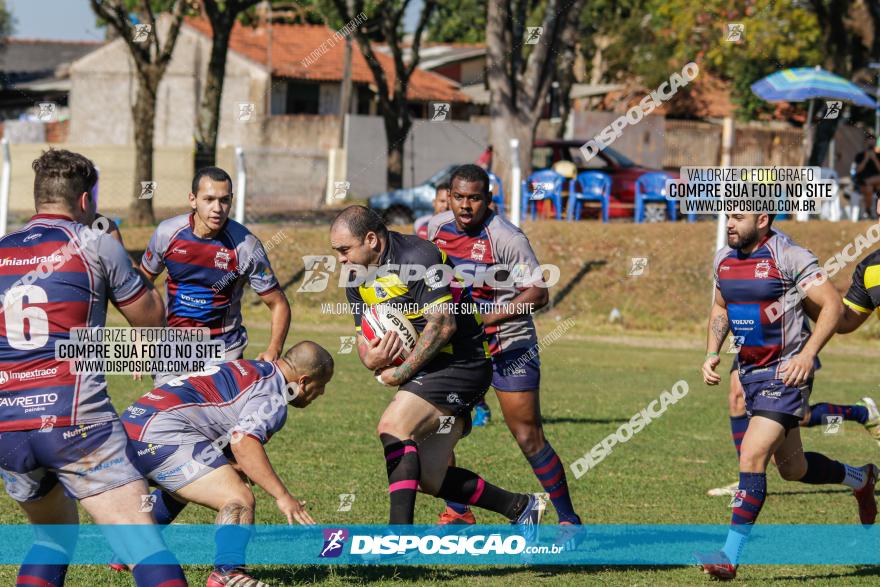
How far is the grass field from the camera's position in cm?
678

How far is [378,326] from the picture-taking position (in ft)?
21.9

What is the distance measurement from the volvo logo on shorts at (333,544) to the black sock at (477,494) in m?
0.63

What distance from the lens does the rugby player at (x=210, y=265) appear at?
25.1 ft

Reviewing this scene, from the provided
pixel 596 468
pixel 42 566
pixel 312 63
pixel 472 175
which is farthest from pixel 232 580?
pixel 312 63

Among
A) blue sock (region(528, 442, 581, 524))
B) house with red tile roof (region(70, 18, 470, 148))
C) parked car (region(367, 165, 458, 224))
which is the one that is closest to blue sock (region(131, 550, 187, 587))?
blue sock (region(528, 442, 581, 524))

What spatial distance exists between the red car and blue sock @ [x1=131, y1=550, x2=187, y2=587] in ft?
66.8

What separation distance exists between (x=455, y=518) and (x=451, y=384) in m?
1.46

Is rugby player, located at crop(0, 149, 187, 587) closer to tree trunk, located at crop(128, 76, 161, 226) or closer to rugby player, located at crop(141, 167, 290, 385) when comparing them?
rugby player, located at crop(141, 167, 290, 385)

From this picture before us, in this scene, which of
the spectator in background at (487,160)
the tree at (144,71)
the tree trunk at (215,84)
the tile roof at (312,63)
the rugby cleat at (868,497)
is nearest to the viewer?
the rugby cleat at (868,497)

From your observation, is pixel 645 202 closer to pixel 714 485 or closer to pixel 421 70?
pixel 714 485

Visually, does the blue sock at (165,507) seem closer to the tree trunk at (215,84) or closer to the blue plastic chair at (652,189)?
the blue plastic chair at (652,189)

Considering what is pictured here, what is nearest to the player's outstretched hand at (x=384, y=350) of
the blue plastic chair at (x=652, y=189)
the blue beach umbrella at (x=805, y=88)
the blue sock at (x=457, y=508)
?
the blue sock at (x=457, y=508)

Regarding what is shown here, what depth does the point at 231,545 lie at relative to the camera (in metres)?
5.54

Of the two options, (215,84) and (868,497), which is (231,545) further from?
(215,84)
